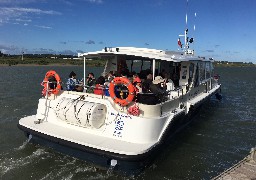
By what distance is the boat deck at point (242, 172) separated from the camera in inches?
293

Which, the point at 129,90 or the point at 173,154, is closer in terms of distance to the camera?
the point at 129,90

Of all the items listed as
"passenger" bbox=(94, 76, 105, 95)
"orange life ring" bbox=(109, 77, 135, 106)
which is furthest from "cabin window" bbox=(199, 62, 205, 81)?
"orange life ring" bbox=(109, 77, 135, 106)

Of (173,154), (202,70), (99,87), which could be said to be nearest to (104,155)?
(99,87)

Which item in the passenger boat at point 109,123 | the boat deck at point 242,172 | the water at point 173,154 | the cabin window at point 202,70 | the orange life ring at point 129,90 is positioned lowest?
the water at point 173,154

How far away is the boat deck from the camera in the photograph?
745cm

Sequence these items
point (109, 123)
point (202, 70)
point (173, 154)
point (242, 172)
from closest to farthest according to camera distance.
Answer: point (242, 172)
point (109, 123)
point (173, 154)
point (202, 70)

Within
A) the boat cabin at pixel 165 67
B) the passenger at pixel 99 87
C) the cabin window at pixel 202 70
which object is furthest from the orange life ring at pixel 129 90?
the cabin window at pixel 202 70

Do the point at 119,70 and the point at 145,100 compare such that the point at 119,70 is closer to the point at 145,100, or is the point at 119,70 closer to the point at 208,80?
the point at 145,100

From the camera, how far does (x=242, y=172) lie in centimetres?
772

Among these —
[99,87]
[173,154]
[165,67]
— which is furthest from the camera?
[165,67]

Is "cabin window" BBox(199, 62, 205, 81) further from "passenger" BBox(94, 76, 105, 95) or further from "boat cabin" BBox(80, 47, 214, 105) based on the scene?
"passenger" BBox(94, 76, 105, 95)

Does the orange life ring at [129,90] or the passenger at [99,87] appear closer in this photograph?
the orange life ring at [129,90]

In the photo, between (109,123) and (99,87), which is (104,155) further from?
(99,87)

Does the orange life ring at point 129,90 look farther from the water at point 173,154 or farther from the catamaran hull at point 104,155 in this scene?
the water at point 173,154
